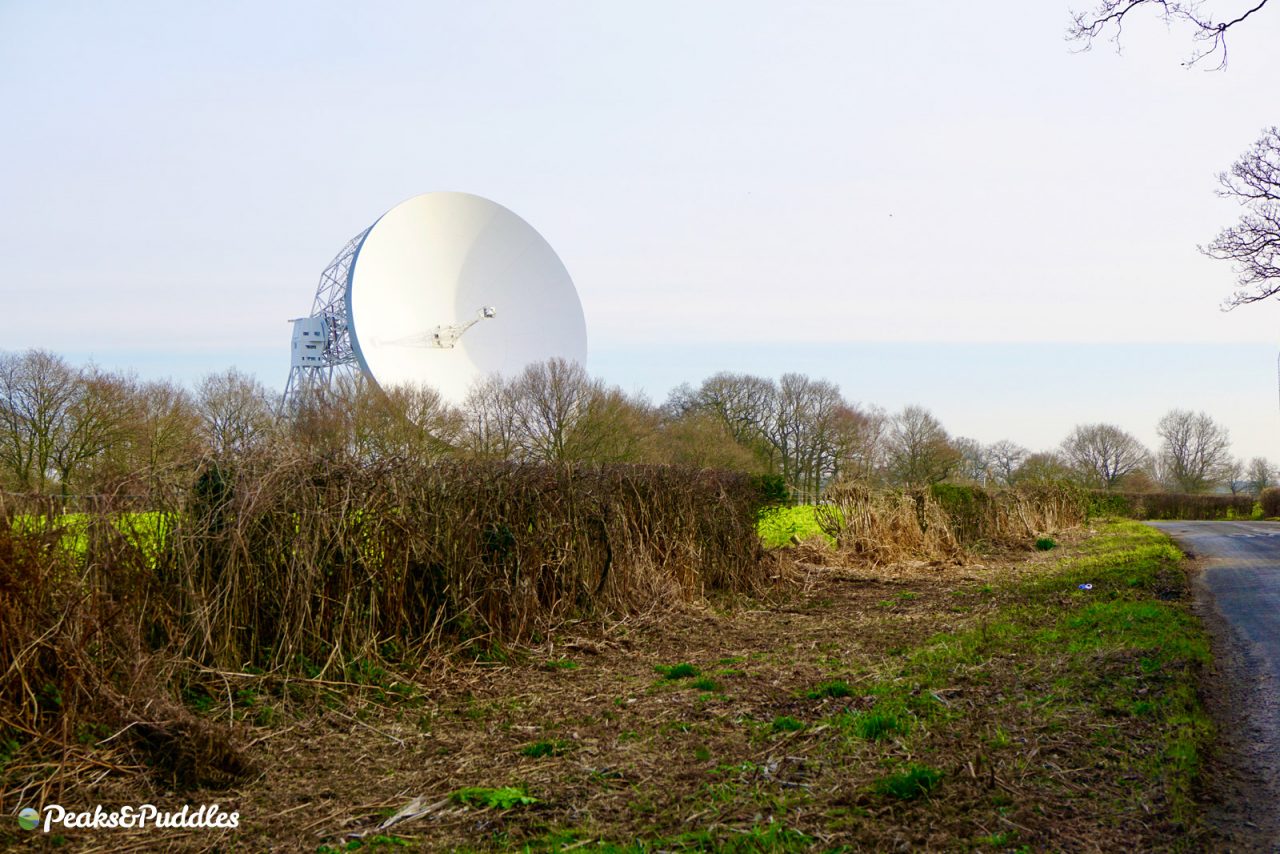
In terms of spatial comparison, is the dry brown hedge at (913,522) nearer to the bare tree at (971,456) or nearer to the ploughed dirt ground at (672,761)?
the ploughed dirt ground at (672,761)

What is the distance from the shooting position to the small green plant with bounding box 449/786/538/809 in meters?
4.71

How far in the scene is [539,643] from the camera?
9.07 m

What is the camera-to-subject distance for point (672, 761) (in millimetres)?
5340

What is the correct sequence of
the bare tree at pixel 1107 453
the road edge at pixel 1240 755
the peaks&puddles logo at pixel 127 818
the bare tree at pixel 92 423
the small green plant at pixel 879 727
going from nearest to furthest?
the road edge at pixel 1240 755 → the peaks&puddles logo at pixel 127 818 → the small green plant at pixel 879 727 → the bare tree at pixel 92 423 → the bare tree at pixel 1107 453

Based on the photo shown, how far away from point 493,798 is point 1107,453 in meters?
73.5

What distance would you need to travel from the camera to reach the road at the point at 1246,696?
14.4 ft

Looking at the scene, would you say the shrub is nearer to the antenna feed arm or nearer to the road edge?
the antenna feed arm

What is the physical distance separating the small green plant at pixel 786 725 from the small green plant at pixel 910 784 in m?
1.21

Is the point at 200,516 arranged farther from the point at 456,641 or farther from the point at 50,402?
the point at 50,402

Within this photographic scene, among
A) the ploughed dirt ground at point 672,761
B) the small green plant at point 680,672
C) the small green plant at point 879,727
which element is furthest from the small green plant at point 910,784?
the small green plant at point 680,672

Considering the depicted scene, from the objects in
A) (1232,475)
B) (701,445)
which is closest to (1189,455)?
(1232,475)

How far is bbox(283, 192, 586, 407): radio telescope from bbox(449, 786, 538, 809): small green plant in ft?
80.9

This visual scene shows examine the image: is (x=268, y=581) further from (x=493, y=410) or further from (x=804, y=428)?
(x=804, y=428)

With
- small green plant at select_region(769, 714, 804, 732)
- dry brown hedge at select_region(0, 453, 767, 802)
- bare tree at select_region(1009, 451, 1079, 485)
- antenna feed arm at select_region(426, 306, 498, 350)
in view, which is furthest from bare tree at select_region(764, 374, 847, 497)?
small green plant at select_region(769, 714, 804, 732)
